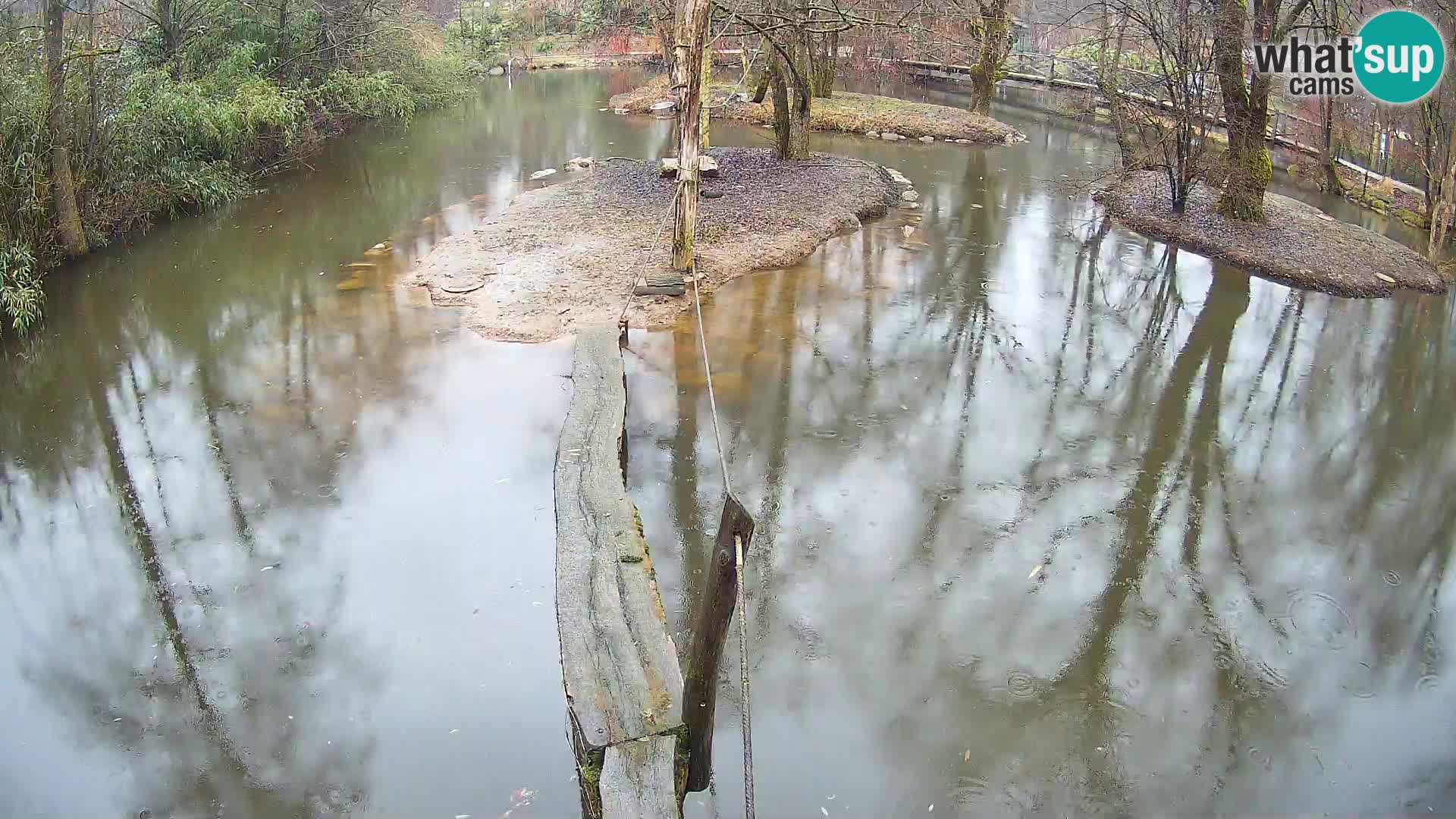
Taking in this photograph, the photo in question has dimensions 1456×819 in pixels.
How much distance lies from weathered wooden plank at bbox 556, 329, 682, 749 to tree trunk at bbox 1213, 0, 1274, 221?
333 inches

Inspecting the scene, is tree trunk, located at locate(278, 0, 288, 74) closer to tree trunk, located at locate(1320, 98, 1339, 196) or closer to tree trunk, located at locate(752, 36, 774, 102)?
tree trunk, located at locate(752, 36, 774, 102)

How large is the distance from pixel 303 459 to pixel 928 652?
398cm

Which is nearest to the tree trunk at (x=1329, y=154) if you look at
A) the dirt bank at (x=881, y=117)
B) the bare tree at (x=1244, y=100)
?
the bare tree at (x=1244, y=100)

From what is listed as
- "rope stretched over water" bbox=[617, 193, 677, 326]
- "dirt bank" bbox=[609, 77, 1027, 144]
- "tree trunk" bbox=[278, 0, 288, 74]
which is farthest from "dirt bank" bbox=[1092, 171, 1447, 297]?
"tree trunk" bbox=[278, 0, 288, 74]

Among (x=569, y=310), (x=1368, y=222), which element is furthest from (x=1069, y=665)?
(x=1368, y=222)

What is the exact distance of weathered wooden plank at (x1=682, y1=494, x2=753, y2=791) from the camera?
9.72 feet

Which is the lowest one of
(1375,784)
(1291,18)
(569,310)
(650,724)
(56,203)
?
(1375,784)

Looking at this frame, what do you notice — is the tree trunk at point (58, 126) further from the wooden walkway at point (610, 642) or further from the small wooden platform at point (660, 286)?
the wooden walkway at point (610, 642)

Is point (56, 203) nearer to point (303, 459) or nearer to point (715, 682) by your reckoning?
point (303, 459)

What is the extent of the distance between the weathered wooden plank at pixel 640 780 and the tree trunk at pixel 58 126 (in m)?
8.92

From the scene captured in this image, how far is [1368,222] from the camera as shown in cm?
1226

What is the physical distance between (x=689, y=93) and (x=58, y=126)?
5862 mm

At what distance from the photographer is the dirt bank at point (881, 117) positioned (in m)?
17.6

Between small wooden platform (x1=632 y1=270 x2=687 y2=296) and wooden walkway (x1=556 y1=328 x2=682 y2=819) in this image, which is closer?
wooden walkway (x1=556 y1=328 x2=682 y2=819)
